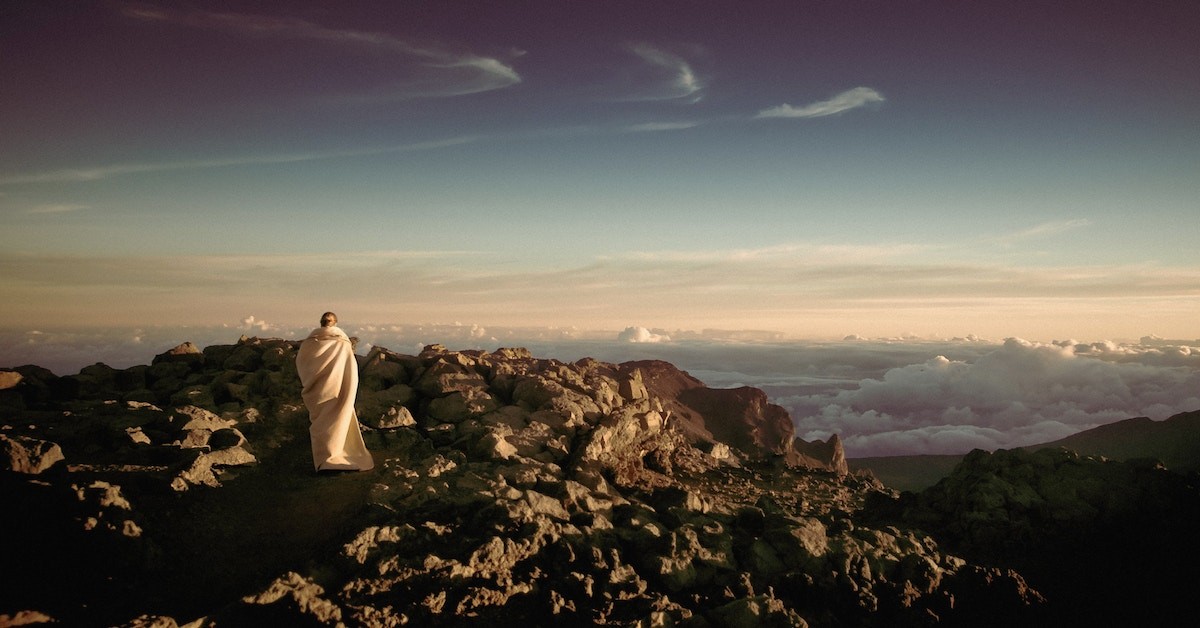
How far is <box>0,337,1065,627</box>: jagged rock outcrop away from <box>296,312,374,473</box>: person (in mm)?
695

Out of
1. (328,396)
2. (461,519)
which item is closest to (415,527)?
(461,519)

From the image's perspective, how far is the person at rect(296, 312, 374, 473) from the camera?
1533cm

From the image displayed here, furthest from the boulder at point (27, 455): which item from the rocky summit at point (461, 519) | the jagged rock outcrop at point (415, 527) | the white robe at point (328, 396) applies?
the white robe at point (328, 396)

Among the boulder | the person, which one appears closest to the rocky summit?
the boulder

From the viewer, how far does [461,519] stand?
521 inches

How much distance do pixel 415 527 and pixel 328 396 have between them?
4546mm

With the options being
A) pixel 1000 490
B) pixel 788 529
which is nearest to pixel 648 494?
pixel 788 529

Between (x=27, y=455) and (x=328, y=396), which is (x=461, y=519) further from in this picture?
(x=27, y=455)

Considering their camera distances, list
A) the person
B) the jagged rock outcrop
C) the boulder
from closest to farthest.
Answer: the jagged rock outcrop < the boulder < the person

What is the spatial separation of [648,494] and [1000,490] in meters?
10.3

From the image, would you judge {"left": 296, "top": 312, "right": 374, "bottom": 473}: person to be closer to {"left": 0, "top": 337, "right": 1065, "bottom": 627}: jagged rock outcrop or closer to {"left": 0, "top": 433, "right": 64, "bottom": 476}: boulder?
{"left": 0, "top": 337, "right": 1065, "bottom": 627}: jagged rock outcrop

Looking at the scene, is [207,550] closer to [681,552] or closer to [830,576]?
[681,552]

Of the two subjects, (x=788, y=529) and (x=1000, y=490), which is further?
(x=1000, y=490)

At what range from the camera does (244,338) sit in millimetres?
24688
